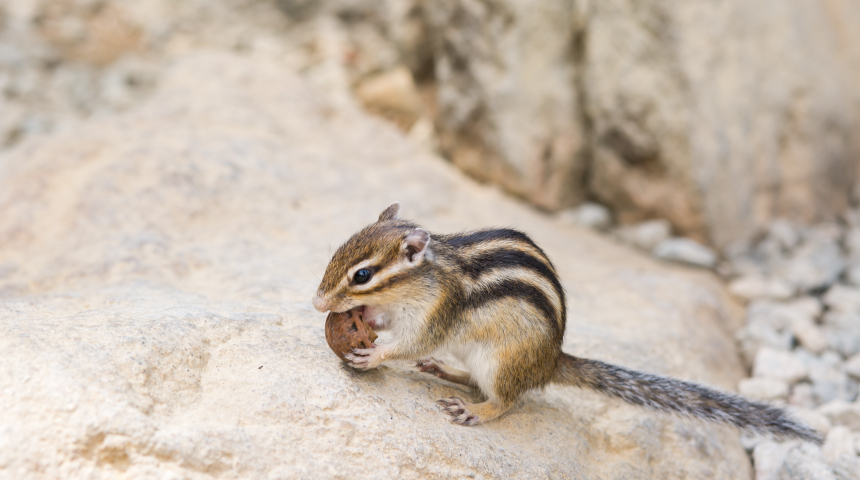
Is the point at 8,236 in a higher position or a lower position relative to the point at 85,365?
lower

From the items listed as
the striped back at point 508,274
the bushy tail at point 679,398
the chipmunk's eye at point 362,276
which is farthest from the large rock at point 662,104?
the chipmunk's eye at point 362,276

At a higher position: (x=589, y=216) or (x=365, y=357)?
(x=365, y=357)

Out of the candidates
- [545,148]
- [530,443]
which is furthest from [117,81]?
[530,443]

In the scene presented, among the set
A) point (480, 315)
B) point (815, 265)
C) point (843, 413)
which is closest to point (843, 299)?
point (815, 265)

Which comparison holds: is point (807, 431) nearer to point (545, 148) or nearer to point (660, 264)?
point (660, 264)

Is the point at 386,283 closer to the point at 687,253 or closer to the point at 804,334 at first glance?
the point at 804,334

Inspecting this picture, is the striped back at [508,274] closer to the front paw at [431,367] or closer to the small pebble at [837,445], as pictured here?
the front paw at [431,367]

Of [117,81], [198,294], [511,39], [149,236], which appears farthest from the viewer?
[117,81]
